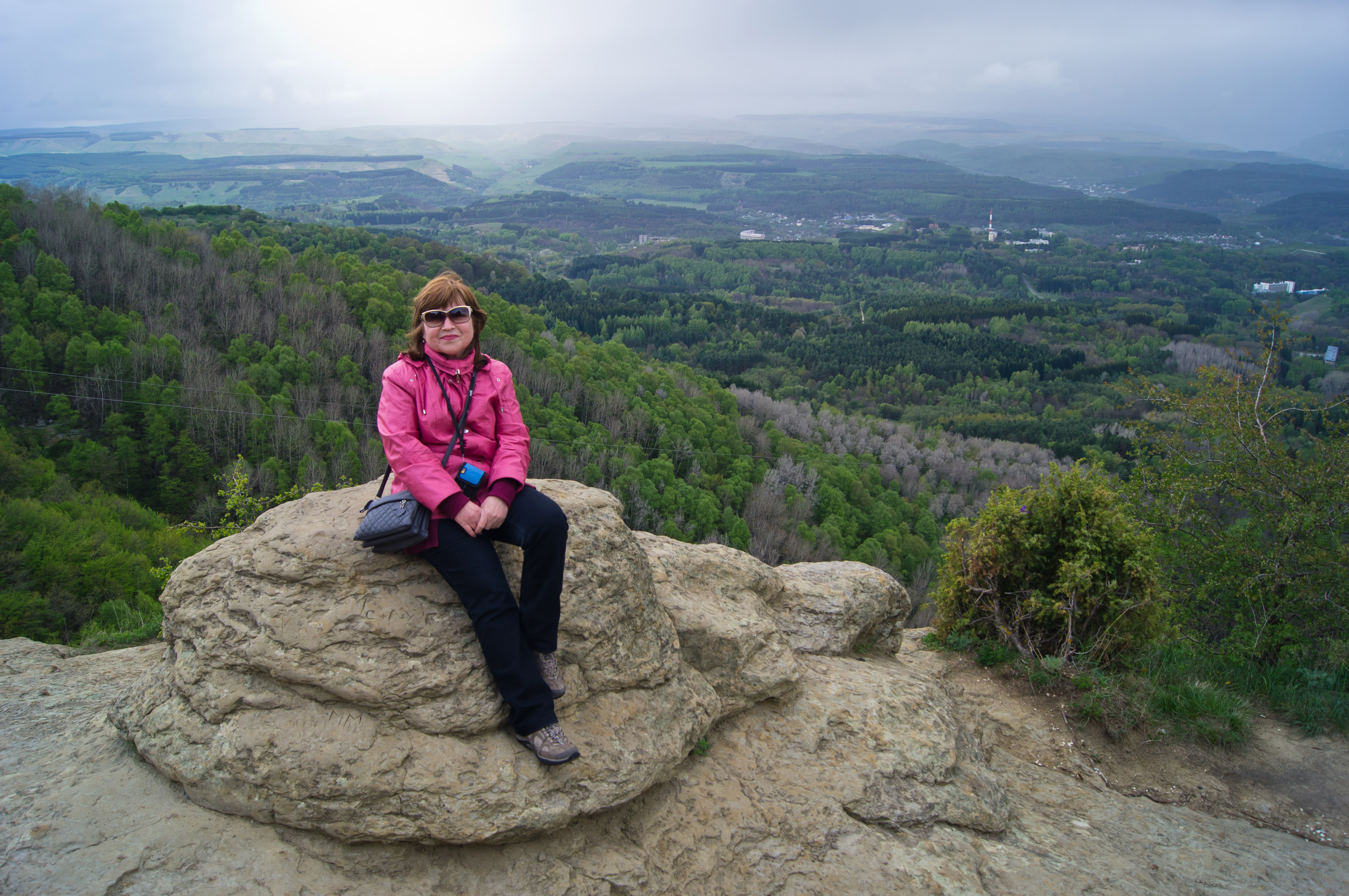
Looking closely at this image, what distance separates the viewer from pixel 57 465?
118 ft

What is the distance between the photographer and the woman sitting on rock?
195 inches

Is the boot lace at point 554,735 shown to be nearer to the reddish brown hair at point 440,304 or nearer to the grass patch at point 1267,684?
the reddish brown hair at point 440,304

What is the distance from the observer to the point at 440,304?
545 centimetres

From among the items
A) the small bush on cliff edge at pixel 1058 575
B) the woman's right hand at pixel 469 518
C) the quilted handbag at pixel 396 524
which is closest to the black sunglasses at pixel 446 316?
the quilted handbag at pixel 396 524

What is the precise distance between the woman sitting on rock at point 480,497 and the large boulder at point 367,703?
28cm

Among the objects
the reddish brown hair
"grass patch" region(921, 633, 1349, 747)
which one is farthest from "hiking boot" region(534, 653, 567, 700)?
"grass patch" region(921, 633, 1349, 747)

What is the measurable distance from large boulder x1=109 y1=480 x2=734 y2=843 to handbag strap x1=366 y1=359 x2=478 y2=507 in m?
0.81

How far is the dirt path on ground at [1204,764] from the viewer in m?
6.53

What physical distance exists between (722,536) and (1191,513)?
111 ft

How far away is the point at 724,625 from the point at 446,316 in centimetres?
378

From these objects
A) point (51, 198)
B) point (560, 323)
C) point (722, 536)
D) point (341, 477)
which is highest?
point (51, 198)

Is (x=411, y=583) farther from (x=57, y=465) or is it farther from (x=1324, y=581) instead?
(x=57, y=465)

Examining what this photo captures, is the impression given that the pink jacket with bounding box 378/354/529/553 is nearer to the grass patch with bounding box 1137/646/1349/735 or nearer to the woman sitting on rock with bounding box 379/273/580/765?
the woman sitting on rock with bounding box 379/273/580/765

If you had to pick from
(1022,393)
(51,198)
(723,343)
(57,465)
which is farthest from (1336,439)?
(723,343)
